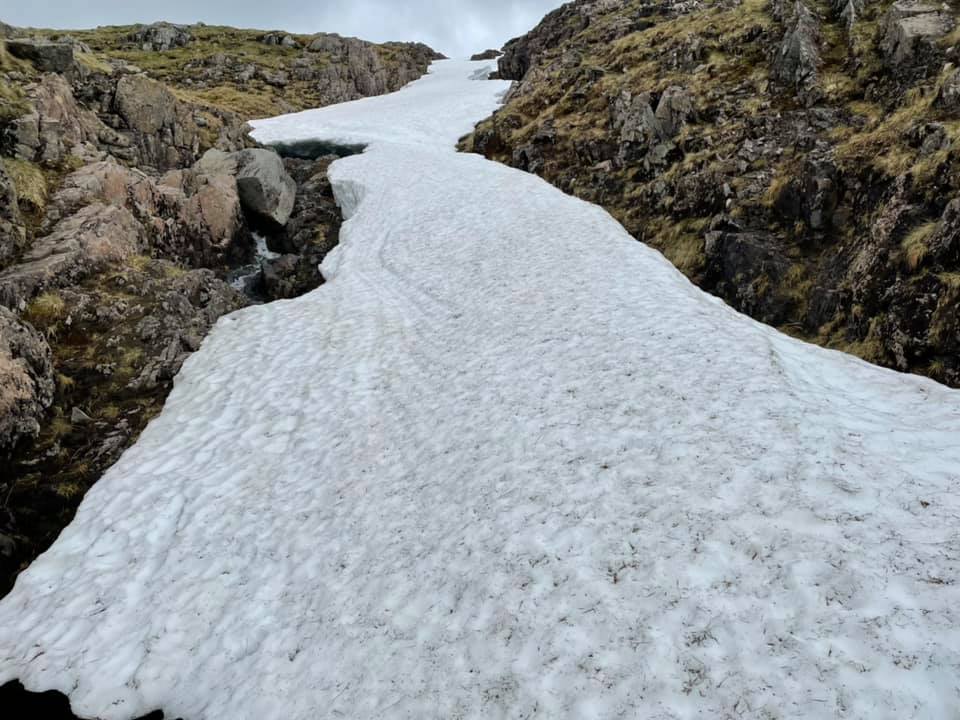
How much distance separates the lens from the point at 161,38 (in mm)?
74188

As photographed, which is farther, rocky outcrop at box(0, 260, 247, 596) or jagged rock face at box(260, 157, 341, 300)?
jagged rock face at box(260, 157, 341, 300)

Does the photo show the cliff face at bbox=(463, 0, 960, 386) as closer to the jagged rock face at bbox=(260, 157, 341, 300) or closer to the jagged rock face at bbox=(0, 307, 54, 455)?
the jagged rock face at bbox=(260, 157, 341, 300)

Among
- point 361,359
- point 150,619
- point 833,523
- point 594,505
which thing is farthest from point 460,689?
point 361,359

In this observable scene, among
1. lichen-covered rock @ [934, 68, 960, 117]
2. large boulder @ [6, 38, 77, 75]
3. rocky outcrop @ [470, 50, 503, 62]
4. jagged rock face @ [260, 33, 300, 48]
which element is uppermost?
lichen-covered rock @ [934, 68, 960, 117]

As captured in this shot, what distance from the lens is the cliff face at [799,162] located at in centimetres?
1081

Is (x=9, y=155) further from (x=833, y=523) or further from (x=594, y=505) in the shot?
(x=833, y=523)

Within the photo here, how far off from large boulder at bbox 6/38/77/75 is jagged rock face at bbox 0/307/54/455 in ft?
54.5

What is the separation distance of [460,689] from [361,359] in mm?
9084

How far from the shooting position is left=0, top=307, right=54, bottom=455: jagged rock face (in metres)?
10.5

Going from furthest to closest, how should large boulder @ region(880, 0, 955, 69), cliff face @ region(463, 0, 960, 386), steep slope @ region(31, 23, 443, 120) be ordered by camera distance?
1. steep slope @ region(31, 23, 443, 120)
2. large boulder @ region(880, 0, 955, 69)
3. cliff face @ region(463, 0, 960, 386)

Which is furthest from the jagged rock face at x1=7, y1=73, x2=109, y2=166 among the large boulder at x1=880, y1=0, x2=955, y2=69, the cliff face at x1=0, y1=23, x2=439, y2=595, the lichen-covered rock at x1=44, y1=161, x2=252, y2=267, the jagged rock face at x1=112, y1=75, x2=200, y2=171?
the large boulder at x1=880, y1=0, x2=955, y2=69

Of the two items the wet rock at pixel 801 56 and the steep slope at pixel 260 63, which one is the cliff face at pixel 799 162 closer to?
the wet rock at pixel 801 56

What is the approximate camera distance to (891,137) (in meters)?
13.5

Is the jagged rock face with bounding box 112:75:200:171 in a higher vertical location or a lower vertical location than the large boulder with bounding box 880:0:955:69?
lower
